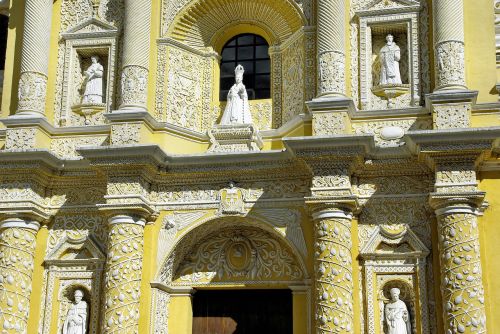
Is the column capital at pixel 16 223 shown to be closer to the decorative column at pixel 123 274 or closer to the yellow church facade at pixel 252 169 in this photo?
the yellow church facade at pixel 252 169

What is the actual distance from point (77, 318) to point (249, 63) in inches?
216

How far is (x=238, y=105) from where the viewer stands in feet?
45.5

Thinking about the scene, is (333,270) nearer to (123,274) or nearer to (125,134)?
(123,274)

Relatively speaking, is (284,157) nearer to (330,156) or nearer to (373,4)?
(330,156)

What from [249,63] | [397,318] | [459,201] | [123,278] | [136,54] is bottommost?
[397,318]

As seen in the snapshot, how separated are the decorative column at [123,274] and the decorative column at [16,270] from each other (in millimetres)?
1432

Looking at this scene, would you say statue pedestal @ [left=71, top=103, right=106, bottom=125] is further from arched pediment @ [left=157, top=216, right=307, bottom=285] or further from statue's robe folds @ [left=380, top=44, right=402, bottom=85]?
statue's robe folds @ [left=380, top=44, right=402, bottom=85]

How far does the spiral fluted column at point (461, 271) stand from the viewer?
444 inches

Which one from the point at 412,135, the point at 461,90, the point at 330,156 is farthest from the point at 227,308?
the point at 461,90

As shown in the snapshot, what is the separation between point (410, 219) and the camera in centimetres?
1241

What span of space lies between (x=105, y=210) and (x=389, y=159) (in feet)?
14.9

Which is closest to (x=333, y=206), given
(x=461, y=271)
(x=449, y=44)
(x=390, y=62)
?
(x=461, y=271)

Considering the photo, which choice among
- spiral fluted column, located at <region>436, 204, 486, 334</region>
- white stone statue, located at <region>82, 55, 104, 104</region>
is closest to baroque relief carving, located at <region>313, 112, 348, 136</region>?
spiral fluted column, located at <region>436, 204, 486, 334</region>

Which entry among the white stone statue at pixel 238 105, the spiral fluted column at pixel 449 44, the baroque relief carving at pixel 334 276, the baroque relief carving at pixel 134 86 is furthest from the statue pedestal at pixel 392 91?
the baroque relief carving at pixel 134 86
